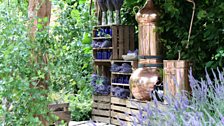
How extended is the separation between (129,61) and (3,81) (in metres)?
2.31

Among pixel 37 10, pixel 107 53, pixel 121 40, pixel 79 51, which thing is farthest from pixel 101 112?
pixel 37 10

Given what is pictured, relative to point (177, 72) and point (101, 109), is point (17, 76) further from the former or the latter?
point (101, 109)

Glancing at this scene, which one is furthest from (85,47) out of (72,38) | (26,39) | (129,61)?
(26,39)

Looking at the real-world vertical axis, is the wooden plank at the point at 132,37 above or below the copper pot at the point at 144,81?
above

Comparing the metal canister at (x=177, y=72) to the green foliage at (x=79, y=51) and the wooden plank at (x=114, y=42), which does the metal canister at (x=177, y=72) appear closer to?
the wooden plank at (x=114, y=42)

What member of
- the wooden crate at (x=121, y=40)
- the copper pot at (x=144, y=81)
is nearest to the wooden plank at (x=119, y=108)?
the copper pot at (x=144, y=81)

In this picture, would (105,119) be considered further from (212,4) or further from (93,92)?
(212,4)

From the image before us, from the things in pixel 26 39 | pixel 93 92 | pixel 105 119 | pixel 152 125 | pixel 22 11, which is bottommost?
pixel 105 119

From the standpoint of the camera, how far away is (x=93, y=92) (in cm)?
519

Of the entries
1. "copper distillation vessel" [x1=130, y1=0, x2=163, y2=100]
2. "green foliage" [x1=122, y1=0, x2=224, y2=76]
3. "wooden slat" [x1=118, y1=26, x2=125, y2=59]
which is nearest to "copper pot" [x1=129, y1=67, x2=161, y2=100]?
"copper distillation vessel" [x1=130, y1=0, x2=163, y2=100]

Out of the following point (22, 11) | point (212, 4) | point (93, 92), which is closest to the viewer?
point (22, 11)

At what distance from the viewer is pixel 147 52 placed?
4141 mm

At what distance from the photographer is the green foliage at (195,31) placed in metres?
3.66

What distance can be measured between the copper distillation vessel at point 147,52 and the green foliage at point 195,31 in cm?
10
